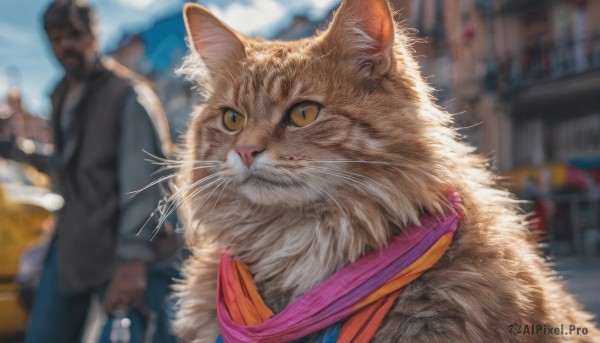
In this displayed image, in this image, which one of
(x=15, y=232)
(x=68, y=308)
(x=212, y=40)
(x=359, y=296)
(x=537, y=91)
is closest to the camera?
(x=359, y=296)

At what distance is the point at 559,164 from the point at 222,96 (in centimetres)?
1659

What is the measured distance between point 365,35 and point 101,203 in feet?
5.65

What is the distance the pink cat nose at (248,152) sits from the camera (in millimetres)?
1777

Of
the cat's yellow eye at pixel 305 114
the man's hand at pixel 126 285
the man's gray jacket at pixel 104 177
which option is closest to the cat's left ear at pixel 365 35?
the cat's yellow eye at pixel 305 114

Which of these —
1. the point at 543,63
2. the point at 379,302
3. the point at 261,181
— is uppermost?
the point at 543,63

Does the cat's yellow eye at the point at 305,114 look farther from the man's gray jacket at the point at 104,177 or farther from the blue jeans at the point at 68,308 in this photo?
the blue jeans at the point at 68,308

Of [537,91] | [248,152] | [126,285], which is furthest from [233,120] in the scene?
[537,91]

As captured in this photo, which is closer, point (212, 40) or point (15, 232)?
point (212, 40)

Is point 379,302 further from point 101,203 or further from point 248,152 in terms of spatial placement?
point 101,203

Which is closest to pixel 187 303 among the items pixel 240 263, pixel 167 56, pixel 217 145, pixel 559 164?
pixel 240 263

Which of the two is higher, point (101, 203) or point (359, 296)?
point (101, 203)

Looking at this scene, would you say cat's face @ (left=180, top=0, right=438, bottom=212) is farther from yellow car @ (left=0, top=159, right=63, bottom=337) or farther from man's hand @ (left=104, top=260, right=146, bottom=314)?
yellow car @ (left=0, top=159, right=63, bottom=337)

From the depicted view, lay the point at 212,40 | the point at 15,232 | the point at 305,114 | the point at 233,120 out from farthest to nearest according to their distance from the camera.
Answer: the point at 15,232
the point at 212,40
the point at 233,120
the point at 305,114

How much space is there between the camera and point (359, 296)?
5.24 feet
